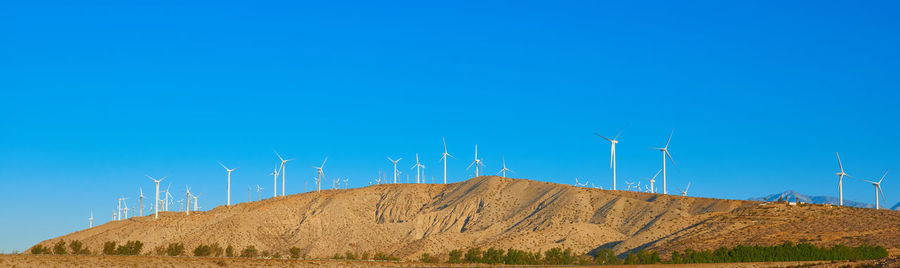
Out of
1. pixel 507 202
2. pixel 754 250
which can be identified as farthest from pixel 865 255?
pixel 507 202

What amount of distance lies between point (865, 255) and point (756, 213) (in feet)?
128

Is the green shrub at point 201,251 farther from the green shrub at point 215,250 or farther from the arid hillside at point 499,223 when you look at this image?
the arid hillside at point 499,223

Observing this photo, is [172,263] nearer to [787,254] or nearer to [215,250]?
[215,250]

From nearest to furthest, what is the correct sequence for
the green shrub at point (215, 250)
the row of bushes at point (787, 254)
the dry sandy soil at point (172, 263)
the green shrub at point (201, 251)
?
the dry sandy soil at point (172, 263)
the row of bushes at point (787, 254)
the green shrub at point (201, 251)
the green shrub at point (215, 250)

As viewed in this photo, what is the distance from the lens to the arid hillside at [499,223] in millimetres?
123812

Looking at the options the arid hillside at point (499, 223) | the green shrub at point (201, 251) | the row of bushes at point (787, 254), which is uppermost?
the arid hillside at point (499, 223)

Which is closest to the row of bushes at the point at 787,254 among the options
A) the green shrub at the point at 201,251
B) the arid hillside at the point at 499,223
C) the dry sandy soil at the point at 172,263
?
the dry sandy soil at the point at 172,263

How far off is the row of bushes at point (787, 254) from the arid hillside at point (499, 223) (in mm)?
10660

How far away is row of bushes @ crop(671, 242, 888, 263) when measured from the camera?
314ft

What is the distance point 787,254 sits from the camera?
3829 inches

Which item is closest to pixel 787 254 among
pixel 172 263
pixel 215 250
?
pixel 172 263

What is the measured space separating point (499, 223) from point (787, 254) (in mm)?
71203

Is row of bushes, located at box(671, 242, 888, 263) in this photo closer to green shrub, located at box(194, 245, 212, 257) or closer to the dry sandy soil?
the dry sandy soil

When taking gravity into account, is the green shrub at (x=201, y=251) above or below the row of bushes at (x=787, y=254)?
above
